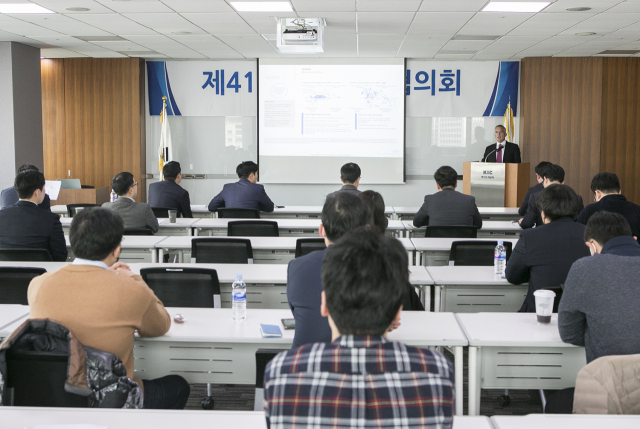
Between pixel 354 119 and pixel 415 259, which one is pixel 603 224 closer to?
pixel 415 259

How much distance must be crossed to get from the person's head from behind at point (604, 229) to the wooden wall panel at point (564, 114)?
806 centimetres

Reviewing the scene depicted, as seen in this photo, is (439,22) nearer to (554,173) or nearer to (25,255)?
(554,173)

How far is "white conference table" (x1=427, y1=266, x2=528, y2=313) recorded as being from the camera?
3566 mm

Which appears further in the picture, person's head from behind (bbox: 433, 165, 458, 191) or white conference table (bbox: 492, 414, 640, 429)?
person's head from behind (bbox: 433, 165, 458, 191)

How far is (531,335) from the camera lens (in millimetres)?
2471

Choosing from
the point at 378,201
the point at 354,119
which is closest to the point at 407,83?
the point at 354,119

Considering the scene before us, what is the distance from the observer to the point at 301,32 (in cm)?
695

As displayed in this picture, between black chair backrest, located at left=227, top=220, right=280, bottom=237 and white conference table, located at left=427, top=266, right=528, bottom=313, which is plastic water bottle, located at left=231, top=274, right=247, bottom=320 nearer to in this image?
white conference table, located at left=427, top=266, right=528, bottom=313

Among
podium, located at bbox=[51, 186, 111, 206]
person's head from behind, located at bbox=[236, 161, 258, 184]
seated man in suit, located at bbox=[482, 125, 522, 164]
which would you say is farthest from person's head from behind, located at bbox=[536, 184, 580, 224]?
podium, located at bbox=[51, 186, 111, 206]

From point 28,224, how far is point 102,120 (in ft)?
22.1

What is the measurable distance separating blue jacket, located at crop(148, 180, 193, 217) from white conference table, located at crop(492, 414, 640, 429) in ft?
18.3

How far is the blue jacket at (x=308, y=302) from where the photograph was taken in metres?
2.19

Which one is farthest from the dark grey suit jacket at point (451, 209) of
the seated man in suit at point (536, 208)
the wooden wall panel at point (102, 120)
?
the wooden wall panel at point (102, 120)

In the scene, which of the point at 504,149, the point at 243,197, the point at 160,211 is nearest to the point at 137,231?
the point at 160,211
